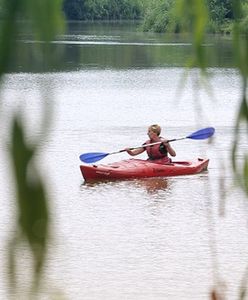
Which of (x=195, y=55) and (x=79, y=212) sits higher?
(x=195, y=55)

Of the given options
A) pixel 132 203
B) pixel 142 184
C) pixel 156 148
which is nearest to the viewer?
pixel 132 203

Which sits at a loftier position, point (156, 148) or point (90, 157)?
point (156, 148)

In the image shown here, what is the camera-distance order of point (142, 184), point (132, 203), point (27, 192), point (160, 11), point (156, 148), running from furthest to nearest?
point (142, 184), point (156, 148), point (132, 203), point (160, 11), point (27, 192)

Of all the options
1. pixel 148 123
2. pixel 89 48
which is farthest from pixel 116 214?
pixel 89 48

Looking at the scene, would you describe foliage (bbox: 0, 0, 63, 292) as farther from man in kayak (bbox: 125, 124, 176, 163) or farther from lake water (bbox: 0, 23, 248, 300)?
man in kayak (bbox: 125, 124, 176, 163)

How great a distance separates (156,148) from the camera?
13.0m

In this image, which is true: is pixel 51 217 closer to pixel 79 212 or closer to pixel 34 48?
pixel 34 48

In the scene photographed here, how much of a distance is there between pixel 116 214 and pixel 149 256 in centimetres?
215

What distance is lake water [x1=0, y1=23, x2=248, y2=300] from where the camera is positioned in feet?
3.33

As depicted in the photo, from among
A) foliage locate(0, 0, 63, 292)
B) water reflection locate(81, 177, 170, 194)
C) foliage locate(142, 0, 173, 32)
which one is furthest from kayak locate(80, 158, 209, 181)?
foliage locate(0, 0, 63, 292)

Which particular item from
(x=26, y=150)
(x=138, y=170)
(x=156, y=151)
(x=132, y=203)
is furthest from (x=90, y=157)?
(x=26, y=150)

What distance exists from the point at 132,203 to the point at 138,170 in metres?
1.18

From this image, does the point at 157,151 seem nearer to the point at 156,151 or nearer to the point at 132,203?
the point at 156,151

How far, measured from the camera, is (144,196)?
12586 millimetres
